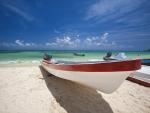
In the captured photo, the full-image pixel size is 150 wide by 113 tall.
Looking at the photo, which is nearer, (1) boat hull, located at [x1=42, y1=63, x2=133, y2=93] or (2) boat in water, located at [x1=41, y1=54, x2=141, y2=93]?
(2) boat in water, located at [x1=41, y1=54, x2=141, y2=93]

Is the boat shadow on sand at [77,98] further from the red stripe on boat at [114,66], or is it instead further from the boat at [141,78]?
the boat at [141,78]

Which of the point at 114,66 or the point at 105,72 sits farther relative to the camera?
the point at 105,72

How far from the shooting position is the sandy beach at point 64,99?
352cm

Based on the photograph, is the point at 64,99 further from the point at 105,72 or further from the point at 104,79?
the point at 105,72

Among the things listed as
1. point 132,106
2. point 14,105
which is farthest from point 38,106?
point 132,106

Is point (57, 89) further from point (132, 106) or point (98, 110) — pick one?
point (132, 106)

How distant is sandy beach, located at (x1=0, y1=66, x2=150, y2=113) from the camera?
3518 millimetres

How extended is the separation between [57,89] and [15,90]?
5.64ft

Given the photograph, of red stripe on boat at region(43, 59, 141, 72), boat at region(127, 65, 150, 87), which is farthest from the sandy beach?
red stripe on boat at region(43, 59, 141, 72)

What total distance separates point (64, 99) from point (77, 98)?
1.65 ft

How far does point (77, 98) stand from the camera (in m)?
4.17

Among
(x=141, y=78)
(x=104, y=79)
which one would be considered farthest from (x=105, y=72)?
(x=141, y=78)

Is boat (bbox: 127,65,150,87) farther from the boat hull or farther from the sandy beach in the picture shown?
the boat hull

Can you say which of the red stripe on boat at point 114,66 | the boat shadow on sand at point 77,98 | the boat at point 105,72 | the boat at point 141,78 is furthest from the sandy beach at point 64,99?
the red stripe on boat at point 114,66
